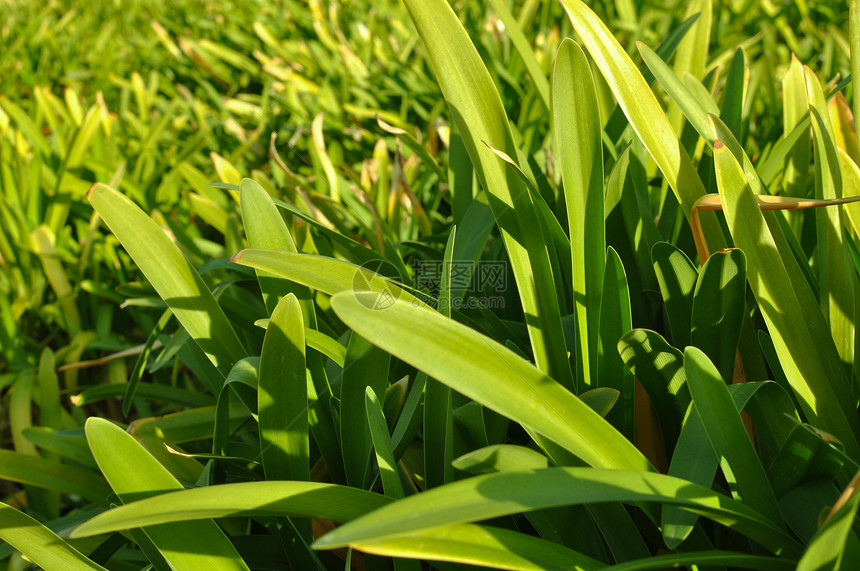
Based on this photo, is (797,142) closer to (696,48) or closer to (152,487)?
(696,48)

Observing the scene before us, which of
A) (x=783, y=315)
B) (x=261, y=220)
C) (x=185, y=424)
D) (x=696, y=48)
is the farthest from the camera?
(x=696, y=48)

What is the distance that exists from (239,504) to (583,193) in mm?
525

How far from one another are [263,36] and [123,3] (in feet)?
6.83

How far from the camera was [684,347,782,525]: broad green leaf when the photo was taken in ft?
2.00

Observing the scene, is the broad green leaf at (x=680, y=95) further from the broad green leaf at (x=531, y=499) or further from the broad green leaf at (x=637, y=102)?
the broad green leaf at (x=531, y=499)

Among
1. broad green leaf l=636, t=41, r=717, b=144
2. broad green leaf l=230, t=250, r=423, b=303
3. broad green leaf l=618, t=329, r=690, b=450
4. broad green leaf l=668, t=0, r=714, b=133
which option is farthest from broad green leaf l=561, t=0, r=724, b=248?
broad green leaf l=668, t=0, r=714, b=133

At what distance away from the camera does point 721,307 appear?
29.6 inches

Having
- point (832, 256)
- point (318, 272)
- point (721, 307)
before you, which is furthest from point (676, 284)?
point (318, 272)

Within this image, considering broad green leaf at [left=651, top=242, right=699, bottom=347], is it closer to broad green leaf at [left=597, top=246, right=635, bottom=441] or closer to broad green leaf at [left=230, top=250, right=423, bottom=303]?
broad green leaf at [left=597, top=246, right=635, bottom=441]

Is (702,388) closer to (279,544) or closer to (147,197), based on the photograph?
(279,544)

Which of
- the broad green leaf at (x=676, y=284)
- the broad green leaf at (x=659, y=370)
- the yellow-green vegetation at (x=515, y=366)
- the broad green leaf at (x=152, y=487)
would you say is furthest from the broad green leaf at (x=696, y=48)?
the broad green leaf at (x=152, y=487)

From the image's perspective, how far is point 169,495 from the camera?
58 cm

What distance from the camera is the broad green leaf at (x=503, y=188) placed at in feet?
2.62

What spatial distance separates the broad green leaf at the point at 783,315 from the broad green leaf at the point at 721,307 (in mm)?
28
